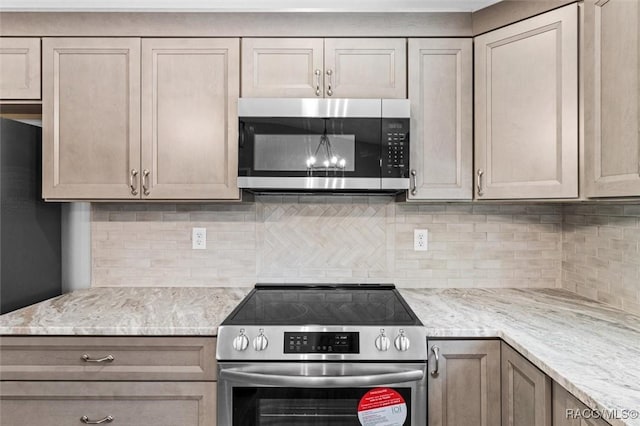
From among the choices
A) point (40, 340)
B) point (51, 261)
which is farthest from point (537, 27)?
point (51, 261)

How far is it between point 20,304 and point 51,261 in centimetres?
30

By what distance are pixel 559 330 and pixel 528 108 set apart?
877 mm

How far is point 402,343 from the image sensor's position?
1432mm

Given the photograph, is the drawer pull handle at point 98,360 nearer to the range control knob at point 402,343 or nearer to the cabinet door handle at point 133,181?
the cabinet door handle at point 133,181

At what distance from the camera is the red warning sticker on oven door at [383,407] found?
142 cm

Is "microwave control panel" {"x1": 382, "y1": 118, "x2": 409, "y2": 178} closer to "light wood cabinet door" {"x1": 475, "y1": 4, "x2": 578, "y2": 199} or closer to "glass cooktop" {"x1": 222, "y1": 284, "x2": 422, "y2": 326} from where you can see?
"light wood cabinet door" {"x1": 475, "y1": 4, "x2": 578, "y2": 199}

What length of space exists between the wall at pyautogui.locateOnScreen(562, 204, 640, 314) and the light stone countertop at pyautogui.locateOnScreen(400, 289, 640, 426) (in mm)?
67

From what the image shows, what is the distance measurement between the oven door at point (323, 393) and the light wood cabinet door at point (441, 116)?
0.83m

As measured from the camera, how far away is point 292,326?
1.47 metres

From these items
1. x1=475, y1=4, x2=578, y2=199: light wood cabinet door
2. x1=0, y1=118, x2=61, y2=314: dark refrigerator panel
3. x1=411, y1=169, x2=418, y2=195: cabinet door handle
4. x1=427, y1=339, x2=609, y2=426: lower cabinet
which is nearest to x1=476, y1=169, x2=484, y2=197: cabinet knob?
x1=475, y1=4, x2=578, y2=199: light wood cabinet door

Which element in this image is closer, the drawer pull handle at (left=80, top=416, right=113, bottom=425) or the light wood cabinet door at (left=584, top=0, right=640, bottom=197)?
the light wood cabinet door at (left=584, top=0, right=640, bottom=197)

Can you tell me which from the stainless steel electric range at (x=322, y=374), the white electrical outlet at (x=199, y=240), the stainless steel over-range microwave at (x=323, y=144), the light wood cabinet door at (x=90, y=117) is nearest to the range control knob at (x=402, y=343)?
the stainless steel electric range at (x=322, y=374)

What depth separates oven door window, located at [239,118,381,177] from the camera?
5.82ft

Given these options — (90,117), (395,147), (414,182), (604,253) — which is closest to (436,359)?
(414,182)
